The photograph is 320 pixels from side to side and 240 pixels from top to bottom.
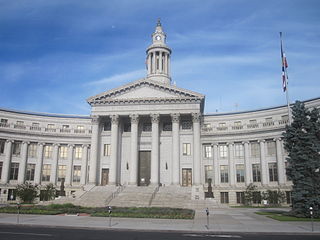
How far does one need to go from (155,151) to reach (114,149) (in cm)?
795

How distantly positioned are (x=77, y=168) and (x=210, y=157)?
97.1ft

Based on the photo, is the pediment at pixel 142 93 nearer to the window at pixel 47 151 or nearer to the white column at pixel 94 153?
the white column at pixel 94 153

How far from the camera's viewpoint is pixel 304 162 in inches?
1314

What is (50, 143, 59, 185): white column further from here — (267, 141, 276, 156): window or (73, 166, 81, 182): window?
(267, 141, 276, 156): window

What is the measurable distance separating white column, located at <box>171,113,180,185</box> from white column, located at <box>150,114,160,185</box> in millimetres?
2982

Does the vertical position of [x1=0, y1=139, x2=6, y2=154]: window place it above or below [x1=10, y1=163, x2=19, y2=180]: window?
above

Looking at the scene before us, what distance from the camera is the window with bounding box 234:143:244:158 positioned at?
63.7m

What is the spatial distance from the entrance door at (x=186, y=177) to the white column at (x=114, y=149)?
1316 centimetres

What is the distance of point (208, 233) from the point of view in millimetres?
21359

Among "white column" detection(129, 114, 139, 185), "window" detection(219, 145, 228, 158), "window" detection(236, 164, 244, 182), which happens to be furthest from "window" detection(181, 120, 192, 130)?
"window" detection(236, 164, 244, 182)

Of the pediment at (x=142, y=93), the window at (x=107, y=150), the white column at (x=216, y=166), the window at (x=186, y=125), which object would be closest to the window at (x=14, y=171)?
the window at (x=107, y=150)

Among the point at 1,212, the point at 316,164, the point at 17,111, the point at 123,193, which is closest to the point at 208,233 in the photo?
the point at 316,164

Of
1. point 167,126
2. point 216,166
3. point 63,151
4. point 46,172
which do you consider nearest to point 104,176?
point 63,151

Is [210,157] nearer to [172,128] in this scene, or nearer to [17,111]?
[172,128]
